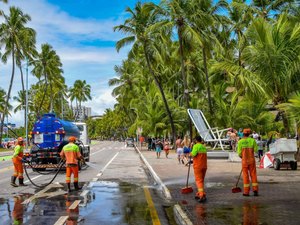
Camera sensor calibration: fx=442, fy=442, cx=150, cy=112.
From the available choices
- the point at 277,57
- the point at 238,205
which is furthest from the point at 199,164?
the point at 277,57

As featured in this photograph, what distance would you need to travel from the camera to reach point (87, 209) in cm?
999

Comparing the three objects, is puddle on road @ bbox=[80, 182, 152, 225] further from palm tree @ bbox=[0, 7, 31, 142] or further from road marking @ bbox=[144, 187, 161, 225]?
palm tree @ bbox=[0, 7, 31, 142]

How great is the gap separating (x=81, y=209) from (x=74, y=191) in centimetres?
341

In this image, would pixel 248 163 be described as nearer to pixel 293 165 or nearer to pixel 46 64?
pixel 293 165

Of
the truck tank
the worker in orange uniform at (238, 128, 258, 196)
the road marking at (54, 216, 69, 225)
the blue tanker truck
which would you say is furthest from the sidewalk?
the truck tank

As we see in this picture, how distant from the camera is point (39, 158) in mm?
21922

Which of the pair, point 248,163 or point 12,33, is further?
point 12,33

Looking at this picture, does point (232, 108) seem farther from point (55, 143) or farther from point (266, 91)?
point (55, 143)

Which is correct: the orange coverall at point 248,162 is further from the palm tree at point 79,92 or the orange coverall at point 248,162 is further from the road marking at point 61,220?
the palm tree at point 79,92

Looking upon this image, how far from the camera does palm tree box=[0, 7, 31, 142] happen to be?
5925 centimetres

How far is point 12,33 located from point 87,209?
5395cm

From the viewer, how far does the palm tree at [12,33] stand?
5925cm

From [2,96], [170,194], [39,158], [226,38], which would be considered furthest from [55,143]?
[2,96]

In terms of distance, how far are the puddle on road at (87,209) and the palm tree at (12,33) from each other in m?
49.3
